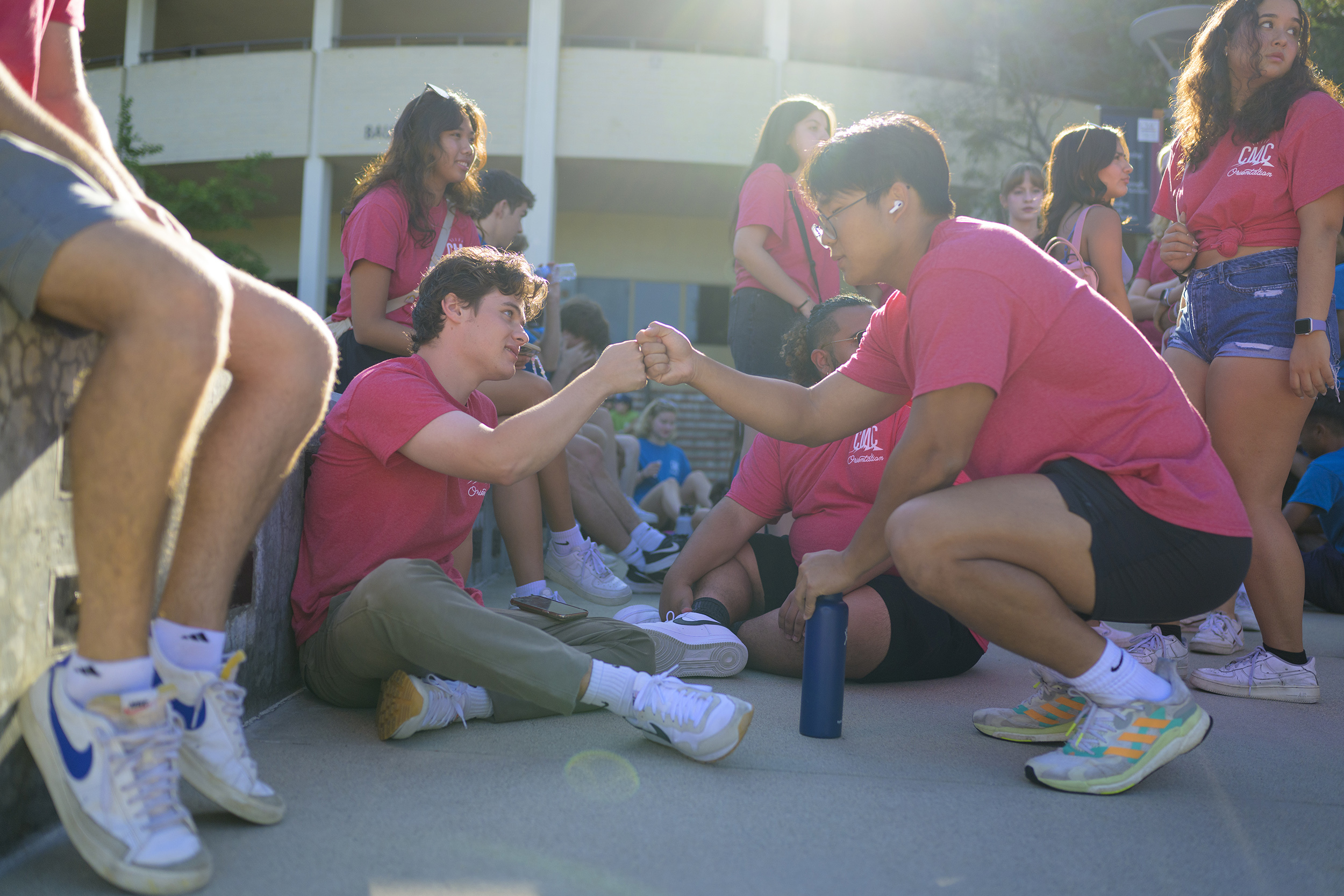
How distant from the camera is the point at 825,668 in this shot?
2326 millimetres

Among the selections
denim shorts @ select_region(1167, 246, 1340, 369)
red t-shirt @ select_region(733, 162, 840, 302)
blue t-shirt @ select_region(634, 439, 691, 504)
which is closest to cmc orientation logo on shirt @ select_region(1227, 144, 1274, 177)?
denim shorts @ select_region(1167, 246, 1340, 369)

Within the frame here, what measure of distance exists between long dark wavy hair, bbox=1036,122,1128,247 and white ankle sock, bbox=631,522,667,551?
7.67 feet

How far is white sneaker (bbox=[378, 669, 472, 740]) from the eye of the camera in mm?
2162

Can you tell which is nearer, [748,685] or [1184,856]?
[1184,856]

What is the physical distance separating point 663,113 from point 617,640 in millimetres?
12476

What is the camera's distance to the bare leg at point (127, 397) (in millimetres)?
1379

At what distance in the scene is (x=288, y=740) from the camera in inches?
85.5

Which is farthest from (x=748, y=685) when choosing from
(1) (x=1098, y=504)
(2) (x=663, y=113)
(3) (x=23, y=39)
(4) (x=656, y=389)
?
(4) (x=656, y=389)

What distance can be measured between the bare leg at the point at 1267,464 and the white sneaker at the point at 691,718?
1840 millimetres

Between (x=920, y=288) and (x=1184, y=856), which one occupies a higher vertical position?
(x=920, y=288)

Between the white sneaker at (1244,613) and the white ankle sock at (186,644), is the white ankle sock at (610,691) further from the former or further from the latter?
the white sneaker at (1244,613)

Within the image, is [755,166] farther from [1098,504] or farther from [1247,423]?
[1098,504]

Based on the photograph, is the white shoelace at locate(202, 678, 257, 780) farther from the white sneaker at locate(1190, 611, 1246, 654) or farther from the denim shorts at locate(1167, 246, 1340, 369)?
the white sneaker at locate(1190, 611, 1246, 654)

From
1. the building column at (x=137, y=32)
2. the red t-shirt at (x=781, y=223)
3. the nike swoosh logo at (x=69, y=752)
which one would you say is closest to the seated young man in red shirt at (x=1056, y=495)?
the nike swoosh logo at (x=69, y=752)
